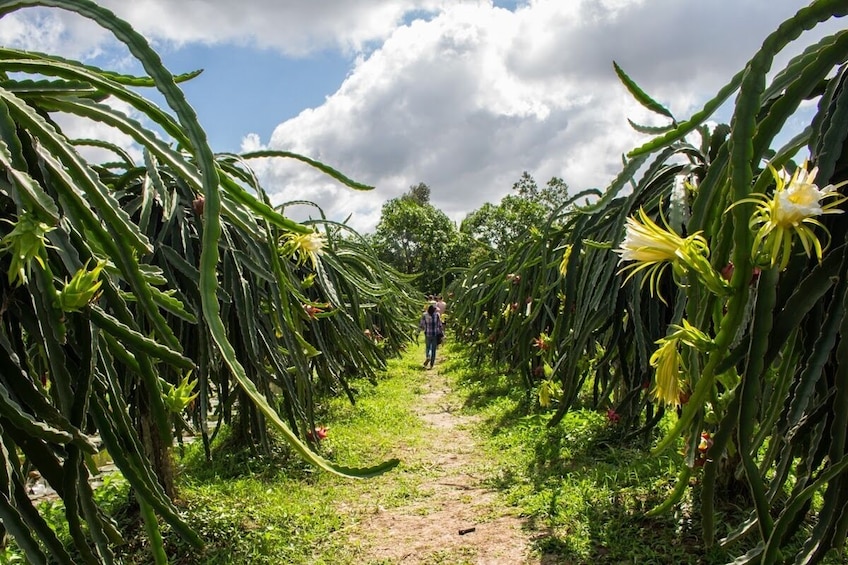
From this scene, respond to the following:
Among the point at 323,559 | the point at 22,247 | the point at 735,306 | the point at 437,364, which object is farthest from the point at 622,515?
the point at 437,364

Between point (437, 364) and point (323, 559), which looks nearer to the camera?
point (323, 559)

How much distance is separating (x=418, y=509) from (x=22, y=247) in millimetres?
2780

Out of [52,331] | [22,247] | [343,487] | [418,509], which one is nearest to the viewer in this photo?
[22,247]

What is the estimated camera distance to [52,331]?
3.00 ft

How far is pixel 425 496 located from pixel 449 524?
455 millimetres

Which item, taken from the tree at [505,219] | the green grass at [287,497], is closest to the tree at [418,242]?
the tree at [505,219]

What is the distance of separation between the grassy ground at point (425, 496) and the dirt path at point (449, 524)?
0.14 ft

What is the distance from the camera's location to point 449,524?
3008 millimetres

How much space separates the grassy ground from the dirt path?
4 cm

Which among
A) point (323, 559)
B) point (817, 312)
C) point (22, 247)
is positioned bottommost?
point (323, 559)

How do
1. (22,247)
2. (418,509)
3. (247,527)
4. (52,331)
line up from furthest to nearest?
1. (418,509)
2. (247,527)
3. (52,331)
4. (22,247)

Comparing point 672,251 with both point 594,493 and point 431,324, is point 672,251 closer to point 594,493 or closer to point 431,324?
point 594,493

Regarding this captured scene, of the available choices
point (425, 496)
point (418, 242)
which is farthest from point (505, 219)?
point (425, 496)

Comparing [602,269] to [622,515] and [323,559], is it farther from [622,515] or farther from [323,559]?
[323,559]
